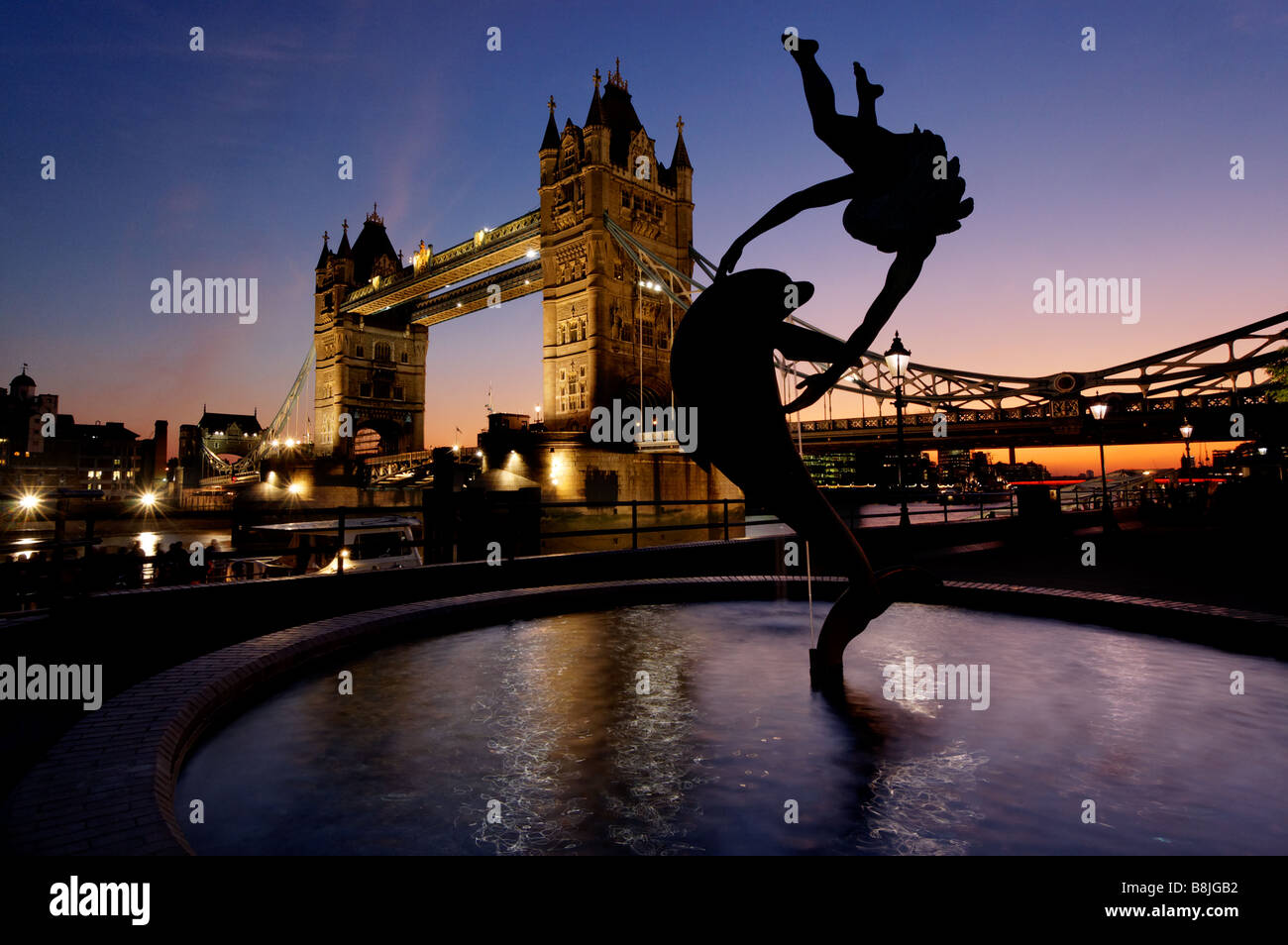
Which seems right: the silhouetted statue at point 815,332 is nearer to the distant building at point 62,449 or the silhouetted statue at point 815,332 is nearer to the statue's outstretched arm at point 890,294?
the statue's outstretched arm at point 890,294

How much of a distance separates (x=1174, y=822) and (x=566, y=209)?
4582cm

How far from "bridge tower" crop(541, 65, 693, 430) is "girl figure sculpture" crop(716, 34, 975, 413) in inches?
1451

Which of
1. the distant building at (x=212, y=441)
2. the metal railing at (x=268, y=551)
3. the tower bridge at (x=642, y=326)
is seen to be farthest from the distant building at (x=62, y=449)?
the metal railing at (x=268, y=551)

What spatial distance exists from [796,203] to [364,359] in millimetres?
73719

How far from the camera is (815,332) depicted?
415cm

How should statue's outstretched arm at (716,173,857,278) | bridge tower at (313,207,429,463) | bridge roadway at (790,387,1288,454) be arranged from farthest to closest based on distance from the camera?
bridge tower at (313,207,429,463) < bridge roadway at (790,387,1288,454) < statue's outstretched arm at (716,173,857,278)

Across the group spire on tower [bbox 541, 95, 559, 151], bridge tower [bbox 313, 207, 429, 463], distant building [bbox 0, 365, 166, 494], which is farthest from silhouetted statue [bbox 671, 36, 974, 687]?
distant building [bbox 0, 365, 166, 494]

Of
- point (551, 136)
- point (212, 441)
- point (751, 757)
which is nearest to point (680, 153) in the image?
point (551, 136)

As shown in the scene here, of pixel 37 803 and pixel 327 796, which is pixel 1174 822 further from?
pixel 37 803

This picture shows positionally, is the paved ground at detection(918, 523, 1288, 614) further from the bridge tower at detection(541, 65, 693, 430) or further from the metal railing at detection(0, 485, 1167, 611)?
the bridge tower at detection(541, 65, 693, 430)

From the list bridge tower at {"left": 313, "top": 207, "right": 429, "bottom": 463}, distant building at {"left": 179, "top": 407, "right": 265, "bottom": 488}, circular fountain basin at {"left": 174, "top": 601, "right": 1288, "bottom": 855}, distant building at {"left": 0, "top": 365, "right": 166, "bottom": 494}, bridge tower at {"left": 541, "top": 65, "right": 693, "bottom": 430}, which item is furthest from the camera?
distant building at {"left": 179, "top": 407, "right": 265, "bottom": 488}

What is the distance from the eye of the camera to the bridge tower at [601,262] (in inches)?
1658

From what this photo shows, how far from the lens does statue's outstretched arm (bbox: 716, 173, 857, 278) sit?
4426 millimetres
